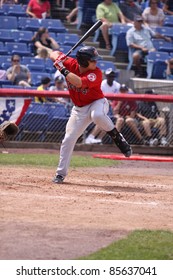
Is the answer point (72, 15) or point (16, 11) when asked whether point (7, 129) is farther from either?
point (72, 15)

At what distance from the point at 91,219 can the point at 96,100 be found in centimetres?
272

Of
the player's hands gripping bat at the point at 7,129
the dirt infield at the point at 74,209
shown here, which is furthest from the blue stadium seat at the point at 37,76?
the player's hands gripping bat at the point at 7,129

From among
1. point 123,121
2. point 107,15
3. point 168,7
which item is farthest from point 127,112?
point 168,7

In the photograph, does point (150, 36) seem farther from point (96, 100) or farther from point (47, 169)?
point (96, 100)

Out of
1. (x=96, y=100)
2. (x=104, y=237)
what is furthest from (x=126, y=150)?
(x=104, y=237)

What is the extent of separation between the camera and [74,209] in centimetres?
970

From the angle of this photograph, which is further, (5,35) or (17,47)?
(5,35)

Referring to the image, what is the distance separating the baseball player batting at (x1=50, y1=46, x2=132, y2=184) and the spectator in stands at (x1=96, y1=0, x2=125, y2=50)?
9901 mm

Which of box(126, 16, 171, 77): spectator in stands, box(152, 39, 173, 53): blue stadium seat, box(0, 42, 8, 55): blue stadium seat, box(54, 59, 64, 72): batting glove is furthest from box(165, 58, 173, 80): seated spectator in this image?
box(54, 59, 64, 72): batting glove

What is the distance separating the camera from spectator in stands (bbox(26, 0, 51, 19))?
2124cm

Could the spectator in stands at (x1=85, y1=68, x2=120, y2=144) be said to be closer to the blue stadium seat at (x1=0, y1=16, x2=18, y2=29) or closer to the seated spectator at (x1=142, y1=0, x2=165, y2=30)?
the blue stadium seat at (x1=0, y1=16, x2=18, y2=29)

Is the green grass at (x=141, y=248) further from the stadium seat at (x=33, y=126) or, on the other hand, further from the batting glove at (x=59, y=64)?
the stadium seat at (x=33, y=126)

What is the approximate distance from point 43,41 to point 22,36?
0.54 metres

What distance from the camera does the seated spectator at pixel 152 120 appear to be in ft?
56.1
